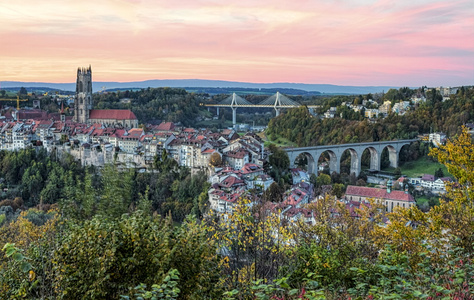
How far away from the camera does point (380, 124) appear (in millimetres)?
36781

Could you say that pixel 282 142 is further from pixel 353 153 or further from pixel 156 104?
pixel 156 104

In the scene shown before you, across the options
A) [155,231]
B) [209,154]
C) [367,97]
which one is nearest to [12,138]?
[209,154]

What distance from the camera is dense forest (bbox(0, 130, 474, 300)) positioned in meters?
3.33

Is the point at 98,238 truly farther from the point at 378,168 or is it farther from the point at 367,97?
the point at 367,97

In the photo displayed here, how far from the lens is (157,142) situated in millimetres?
26672

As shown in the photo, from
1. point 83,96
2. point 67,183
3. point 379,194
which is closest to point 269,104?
point 83,96

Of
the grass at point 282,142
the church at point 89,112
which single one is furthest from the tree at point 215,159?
the church at point 89,112

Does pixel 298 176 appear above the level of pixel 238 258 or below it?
below

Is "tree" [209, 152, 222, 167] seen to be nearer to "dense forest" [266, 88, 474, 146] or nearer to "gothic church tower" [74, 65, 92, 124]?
"dense forest" [266, 88, 474, 146]

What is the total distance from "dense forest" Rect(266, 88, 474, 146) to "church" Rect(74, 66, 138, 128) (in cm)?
1273

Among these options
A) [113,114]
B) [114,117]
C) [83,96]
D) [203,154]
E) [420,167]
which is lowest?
[420,167]

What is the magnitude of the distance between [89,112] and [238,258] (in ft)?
125

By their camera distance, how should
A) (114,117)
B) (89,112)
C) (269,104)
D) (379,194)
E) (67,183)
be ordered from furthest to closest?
(269,104)
(89,112)
(114,117)
(379,194)
(67,183)

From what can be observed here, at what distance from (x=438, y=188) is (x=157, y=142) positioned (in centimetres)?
1590
